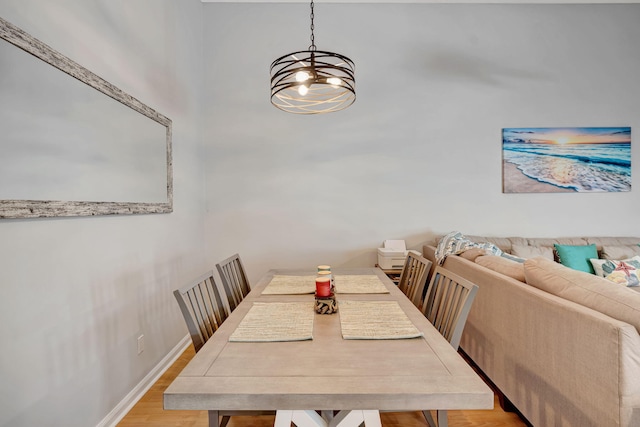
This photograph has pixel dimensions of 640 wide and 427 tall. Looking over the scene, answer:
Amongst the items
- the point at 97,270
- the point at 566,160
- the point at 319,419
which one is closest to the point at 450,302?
the point at 319,419

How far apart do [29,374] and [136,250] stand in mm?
945

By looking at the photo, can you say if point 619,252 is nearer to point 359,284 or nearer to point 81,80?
point 359,284

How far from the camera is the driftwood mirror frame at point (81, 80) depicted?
1.32 metres

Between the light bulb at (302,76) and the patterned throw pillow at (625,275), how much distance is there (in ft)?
9.11

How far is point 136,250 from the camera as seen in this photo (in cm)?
225

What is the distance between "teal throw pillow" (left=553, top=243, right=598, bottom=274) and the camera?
3.17m

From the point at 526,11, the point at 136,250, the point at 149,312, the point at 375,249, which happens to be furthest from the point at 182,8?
the point at 526,11

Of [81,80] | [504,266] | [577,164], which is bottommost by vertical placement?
[504,266]

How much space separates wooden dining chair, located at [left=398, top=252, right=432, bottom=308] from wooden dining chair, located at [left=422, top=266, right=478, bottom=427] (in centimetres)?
9

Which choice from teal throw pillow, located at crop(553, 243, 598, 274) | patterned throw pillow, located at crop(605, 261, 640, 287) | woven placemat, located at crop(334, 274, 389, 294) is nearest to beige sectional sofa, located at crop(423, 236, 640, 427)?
woven placemat, located at crop(334, 274, 389, 294)

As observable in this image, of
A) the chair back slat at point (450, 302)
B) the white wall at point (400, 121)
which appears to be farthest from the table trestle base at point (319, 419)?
the white wall at point (400, 121)

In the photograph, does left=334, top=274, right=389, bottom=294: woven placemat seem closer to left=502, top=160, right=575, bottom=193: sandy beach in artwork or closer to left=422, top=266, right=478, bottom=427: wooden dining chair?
left=422, top=266, right=478, bottom=427: wooden dining chair

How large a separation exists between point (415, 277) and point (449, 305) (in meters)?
0.59

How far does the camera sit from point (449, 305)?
1687 mm
